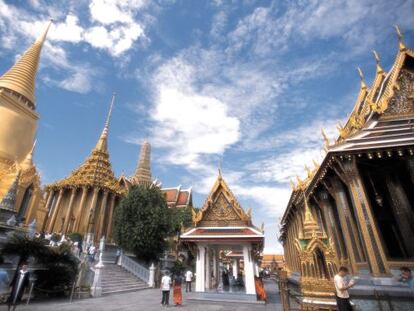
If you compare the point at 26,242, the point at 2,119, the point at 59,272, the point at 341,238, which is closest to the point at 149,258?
the point at 59,272

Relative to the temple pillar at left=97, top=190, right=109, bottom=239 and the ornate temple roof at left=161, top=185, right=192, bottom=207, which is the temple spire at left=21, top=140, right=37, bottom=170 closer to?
the temple pillar at left=97, top=190, right=109, bottom=239

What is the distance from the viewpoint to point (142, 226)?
1911cm

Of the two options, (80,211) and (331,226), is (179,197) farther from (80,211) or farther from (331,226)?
(331,226)

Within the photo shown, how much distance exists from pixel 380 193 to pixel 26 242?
14.4m

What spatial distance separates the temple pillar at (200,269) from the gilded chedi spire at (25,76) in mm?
28294

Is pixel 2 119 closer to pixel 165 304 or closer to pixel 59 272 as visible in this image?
pixel 59 272

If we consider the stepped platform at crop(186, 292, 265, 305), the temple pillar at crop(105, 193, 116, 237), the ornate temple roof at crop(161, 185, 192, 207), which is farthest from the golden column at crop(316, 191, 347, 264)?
the ornate temple roof at crop(161, 185, 192, 207)

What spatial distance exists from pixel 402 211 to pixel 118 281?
51.8 ft

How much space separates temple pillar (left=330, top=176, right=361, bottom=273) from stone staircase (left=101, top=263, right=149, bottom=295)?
40.4 feet

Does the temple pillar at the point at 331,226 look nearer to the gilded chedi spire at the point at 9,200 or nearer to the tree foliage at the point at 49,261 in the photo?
the tree foliage at the point at 49,261

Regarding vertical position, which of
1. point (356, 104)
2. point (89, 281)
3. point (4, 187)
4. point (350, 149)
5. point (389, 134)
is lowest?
point (89, 281)

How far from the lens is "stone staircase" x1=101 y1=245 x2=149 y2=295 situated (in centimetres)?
1392

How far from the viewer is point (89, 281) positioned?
40.9 feet

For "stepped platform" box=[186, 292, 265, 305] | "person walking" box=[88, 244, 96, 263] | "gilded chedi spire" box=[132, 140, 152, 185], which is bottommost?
"stepped platform" box=[186, 292, 265, 305]
